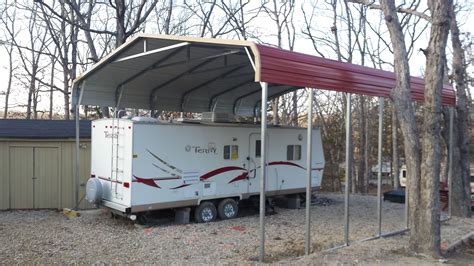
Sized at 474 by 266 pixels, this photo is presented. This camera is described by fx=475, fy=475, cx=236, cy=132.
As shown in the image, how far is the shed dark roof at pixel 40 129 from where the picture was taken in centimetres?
1334

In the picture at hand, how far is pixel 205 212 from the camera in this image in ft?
37.5

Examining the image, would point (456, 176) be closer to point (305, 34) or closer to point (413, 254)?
point (413, 254)

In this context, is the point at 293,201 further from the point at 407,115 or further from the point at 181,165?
the point at 407,115

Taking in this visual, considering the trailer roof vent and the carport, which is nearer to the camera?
the carport

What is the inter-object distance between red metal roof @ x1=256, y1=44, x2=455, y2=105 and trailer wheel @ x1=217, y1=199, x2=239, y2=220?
461cm

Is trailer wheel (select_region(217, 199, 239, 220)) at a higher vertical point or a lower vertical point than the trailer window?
lower

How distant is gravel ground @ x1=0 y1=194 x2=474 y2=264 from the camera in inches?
300

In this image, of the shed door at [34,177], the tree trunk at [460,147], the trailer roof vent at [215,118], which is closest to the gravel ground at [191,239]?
the shed door at [34,177]

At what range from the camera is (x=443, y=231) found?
395 inches

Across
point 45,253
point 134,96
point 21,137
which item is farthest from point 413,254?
point 21,137

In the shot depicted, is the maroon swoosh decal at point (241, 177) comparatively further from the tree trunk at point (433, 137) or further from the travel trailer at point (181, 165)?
the tree trunk at point (433, 137)

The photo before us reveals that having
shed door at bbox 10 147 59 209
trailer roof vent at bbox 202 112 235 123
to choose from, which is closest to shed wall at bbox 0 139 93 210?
shed door at bbox 10 147 59 209

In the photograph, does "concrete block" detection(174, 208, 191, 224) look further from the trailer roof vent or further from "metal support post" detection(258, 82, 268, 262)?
"metal support post" detection(258, 82, 268, 262)

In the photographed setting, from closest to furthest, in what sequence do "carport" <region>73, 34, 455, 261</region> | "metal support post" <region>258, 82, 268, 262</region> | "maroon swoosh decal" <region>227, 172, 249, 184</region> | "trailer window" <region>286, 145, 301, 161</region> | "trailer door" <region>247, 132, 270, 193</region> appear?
"metal support post" <region>258, 82, 268, 262</region>
"carport" <region>73, 34, 455, 261</region>
"maroon swoosh decal" <region>227, 172, 249, 184</region>
"trailer door" <region>247, 132, 270, 193</region>
"trailer window" <region>286, 145, 301, 161</region>
